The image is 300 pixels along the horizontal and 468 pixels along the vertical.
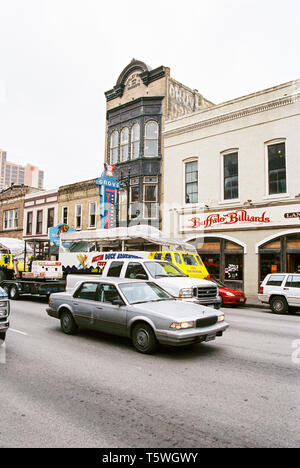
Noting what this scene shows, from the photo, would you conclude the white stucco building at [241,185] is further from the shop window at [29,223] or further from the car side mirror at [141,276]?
the shop window at [29,223]

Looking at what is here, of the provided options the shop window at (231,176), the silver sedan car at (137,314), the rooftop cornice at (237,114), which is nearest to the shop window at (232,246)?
the shop window at (231,176)

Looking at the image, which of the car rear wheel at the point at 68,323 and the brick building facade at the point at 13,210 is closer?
the car rear wheel at the point at 68,323

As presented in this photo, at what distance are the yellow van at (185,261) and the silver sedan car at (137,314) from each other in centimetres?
535

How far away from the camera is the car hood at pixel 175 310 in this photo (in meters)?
6.43

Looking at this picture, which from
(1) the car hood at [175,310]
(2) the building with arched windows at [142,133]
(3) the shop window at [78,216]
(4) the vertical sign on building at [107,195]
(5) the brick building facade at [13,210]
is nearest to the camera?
(1) the car hood at [175,310]

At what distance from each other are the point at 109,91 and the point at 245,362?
84.4ft

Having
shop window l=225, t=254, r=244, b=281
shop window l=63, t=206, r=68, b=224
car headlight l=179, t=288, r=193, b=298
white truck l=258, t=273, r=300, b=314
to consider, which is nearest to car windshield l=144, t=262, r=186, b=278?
car headlight l=179, t=288, r=193, b=298

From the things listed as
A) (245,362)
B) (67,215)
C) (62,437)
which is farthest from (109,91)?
(62,437)

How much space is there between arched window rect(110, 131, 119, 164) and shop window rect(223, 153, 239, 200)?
9138mm

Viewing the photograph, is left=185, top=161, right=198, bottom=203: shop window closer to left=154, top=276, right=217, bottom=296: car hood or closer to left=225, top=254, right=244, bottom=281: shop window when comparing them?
left=225, top=254, right=244, bottom=281: shop window

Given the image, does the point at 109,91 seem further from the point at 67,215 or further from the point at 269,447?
the point at 269,447

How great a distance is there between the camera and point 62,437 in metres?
3.51

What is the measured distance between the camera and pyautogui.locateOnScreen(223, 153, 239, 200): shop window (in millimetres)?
19812

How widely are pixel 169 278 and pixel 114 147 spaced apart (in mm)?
17994
